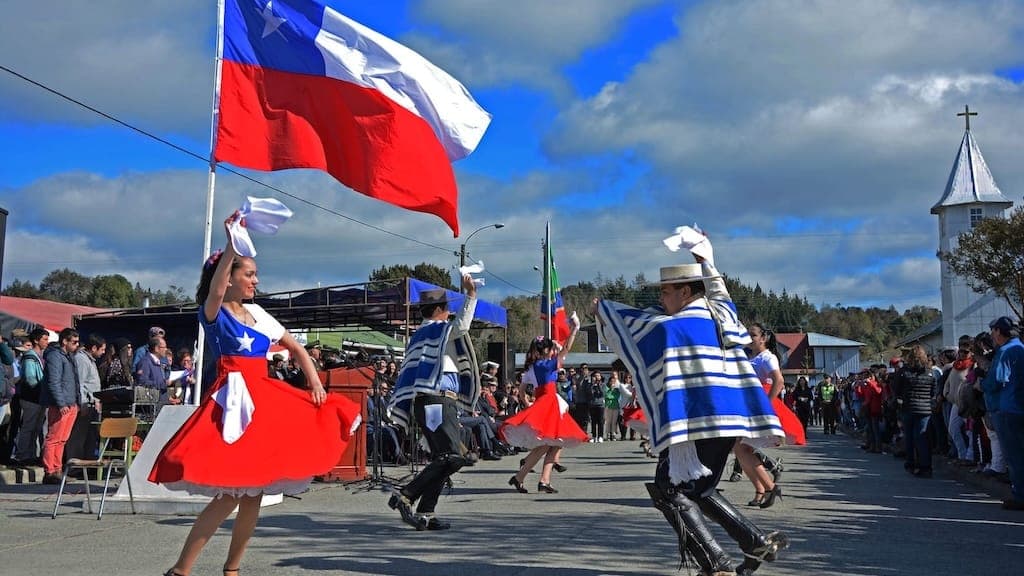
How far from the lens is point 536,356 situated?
13562mm

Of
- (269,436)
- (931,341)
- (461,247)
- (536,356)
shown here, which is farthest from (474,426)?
(931,341)

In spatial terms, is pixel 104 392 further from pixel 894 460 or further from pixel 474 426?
pixel 894 460

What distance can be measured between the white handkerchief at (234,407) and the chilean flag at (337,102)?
514cm

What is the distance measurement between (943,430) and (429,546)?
13309 mm

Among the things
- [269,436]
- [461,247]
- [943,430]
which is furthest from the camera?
[461,247]

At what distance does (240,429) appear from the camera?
5.43m

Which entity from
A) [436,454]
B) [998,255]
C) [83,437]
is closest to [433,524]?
[436,454]

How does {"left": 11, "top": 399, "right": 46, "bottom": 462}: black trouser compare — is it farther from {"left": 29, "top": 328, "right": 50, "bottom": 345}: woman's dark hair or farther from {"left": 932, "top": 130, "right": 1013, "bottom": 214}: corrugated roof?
{"left": 932, "top": 130, "right": 1013, "bottom": 214}: corrugated roof

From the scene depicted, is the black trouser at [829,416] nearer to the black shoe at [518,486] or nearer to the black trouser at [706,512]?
the black shoe at [518,486]

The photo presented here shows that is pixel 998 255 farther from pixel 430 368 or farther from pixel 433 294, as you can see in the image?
pixel 430 368

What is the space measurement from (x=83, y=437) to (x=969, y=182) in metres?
66.6

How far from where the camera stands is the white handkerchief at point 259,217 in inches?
215

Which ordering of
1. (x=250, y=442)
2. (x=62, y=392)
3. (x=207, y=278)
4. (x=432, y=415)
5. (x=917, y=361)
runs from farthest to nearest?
(x=917, y=361) < (x=62, y=392) < (x=432, y=415) < (x=207, y=278) < (x=250, y=442)

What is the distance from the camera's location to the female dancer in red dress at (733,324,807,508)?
10578 mm
